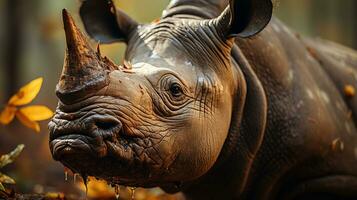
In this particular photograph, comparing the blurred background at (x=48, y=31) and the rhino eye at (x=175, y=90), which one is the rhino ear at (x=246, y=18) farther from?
the blurred background at (x=48, y=31)

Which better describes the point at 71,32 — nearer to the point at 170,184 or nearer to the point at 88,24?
the point at 170,184

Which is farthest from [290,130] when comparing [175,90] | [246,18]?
[175,90]

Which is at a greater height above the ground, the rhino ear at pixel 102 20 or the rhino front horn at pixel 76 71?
the rhino front horn at pixel 76 71

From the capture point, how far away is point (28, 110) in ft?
13.7

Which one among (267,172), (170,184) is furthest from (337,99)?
(170,184)

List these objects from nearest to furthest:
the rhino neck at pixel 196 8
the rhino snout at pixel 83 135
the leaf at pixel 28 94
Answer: the rhino snout at pixel 83 135 → the leaf at pixel 28 94 → the rhino neck at pixel 196 8

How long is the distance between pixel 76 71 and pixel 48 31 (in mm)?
12671

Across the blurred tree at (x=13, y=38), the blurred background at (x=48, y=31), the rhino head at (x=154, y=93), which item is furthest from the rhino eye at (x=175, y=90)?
the blurred tree at (x=13, y=38)

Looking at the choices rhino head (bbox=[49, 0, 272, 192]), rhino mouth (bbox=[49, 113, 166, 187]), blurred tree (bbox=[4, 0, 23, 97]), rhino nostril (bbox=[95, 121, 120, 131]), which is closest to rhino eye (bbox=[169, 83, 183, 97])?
rhino head (bbox=[49, 0, 272, 192])

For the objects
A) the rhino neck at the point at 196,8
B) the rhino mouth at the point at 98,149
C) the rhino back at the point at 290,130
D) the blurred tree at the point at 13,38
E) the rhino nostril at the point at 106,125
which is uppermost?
the rhino neck at the point at 196,8

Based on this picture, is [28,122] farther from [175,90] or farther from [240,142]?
[240,142]

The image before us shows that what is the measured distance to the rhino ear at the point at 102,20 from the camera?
441cm

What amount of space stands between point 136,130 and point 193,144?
16.9 inches

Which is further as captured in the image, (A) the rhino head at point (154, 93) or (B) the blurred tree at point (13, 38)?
(B) the blurred tree at point (13, 38)
